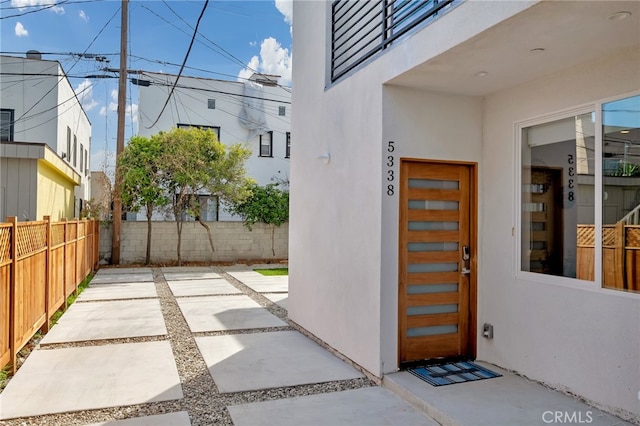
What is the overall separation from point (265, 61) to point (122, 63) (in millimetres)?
6462

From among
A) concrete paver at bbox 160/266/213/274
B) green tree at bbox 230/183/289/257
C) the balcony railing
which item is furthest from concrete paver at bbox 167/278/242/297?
the balcony railing

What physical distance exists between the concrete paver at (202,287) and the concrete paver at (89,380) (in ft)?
12.7

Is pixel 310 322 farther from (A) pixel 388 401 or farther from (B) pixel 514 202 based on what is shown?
(B) pixel 514 202

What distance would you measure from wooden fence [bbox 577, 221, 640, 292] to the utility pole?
1261 cm

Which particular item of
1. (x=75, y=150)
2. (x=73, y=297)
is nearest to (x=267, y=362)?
(x=73, y=297)

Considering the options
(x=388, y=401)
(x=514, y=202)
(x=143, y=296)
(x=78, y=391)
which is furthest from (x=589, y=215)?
(x=143, y=296)

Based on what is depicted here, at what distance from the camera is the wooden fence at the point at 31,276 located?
13.2ft

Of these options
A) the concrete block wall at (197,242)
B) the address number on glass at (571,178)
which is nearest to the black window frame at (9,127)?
the concrete block wall at (197,242)

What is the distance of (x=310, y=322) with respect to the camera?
5.82 metres

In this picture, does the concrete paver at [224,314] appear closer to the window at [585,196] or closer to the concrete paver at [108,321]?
the concrete paver at [108,321]

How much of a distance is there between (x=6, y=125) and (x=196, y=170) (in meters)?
6.38

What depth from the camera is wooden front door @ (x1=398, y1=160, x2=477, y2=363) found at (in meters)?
4.42

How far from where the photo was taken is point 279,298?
28.1ft

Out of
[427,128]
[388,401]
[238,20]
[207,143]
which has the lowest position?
[388,401]
